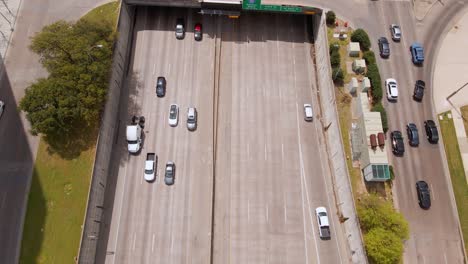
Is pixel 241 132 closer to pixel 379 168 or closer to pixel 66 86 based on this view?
pixel 379 168

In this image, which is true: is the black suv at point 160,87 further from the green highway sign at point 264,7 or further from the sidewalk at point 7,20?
the sidewalk at point 7,20

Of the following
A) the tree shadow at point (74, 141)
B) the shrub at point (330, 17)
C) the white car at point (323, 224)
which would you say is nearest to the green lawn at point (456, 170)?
the white car at point (323, 224)

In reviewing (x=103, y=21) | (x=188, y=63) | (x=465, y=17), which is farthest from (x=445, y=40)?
(x=103, y=21)

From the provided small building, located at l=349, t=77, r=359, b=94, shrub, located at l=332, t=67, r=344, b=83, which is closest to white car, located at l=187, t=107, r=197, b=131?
shrub, located at l=332, t=67, r=344, b=83

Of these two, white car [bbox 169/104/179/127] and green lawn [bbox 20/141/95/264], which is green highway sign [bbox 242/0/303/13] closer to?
white car [bbox 169/104/179/127]

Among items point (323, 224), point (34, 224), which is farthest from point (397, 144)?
point (34, 224)

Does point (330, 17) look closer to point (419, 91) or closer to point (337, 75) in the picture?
point (337, 75)
